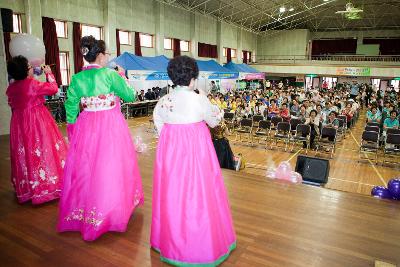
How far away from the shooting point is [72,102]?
2.56 m

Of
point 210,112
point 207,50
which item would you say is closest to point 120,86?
point 210,112

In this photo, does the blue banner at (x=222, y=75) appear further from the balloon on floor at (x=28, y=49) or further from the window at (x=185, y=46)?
the balloon on floor at (x=28, y=49)

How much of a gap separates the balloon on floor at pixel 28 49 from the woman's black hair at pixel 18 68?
17 cm

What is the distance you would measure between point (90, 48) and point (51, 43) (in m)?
10.9

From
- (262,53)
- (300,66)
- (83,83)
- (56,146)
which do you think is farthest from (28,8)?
(262,53)

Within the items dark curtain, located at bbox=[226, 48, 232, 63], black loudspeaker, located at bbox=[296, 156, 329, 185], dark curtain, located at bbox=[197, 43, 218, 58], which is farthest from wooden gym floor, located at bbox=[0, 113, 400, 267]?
dark curtain, located at bbox=[226, 48, 232, 63]

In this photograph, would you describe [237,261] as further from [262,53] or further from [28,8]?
[262,53]

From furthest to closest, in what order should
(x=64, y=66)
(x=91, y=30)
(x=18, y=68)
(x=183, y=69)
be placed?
(x=91, y=30)
(x=64, y=66)
(x=18, y=68)
(x=183, y=69)

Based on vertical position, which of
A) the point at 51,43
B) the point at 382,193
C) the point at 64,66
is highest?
the point at 51,43

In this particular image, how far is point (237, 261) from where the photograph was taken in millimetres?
2307

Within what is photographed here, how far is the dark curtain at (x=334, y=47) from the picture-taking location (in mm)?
28562

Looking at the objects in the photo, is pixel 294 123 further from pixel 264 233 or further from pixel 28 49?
pixel 28 49

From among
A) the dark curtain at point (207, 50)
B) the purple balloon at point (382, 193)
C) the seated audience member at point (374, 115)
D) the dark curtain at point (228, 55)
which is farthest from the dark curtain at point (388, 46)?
the purple balloon at point (382, 193)

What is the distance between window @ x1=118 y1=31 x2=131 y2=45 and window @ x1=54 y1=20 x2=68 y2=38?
3009mm
